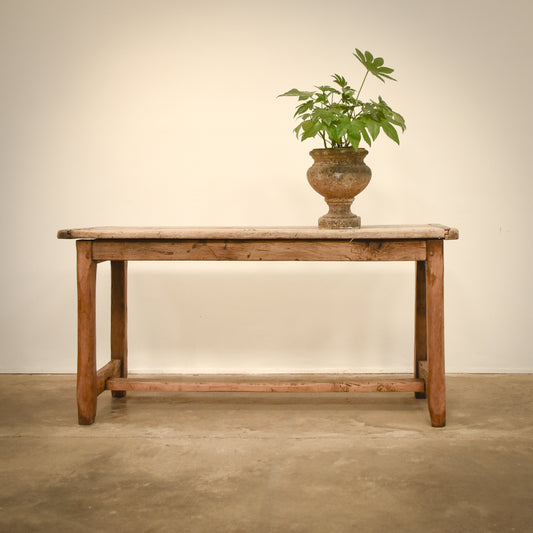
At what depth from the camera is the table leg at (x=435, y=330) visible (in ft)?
7.66

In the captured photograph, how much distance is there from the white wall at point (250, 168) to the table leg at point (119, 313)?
1.65ft

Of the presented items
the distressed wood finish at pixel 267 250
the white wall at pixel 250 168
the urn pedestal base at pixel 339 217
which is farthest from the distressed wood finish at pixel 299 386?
the white wall at pixel 250 168

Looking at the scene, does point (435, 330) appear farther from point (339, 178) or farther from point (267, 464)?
point (267, 464)

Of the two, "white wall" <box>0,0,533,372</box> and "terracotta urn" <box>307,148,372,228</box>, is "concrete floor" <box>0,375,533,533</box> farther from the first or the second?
"terracotta urn" <box>307,148,372,228</box>

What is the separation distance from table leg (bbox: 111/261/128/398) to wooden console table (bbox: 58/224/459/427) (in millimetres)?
318

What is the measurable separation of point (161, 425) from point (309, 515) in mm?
945

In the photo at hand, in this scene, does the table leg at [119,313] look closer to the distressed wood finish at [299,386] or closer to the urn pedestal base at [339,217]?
the distressed wood finish at [299,386]

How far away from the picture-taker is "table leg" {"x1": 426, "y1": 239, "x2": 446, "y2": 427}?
233cm

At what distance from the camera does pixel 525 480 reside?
6.17 ft

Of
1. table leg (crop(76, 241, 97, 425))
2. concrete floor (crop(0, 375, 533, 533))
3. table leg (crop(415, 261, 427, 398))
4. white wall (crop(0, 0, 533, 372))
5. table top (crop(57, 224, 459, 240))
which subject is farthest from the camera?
white wall (crop(0, 0, 533, 372))

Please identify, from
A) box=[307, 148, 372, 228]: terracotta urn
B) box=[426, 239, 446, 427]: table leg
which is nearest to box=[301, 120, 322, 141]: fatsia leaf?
box=[307, 148, 372, 228]: terracotta urn

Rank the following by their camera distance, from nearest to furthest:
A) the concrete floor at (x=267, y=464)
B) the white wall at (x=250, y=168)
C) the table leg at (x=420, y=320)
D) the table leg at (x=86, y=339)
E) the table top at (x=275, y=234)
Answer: the concrete floor at (x=267, y=464) < the table top at (x=275, y=234) < the table leg at (x=86, y=339) < the table leg at (x=420, y=320) < the white wall at (x=250, y=168)

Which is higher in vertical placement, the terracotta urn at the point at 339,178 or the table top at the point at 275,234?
the terracotta urn at the point at 339,178

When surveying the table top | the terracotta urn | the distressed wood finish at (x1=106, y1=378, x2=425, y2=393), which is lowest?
the distressed wood finish at (x1=106, y1=378, x2=425, y2=393)
